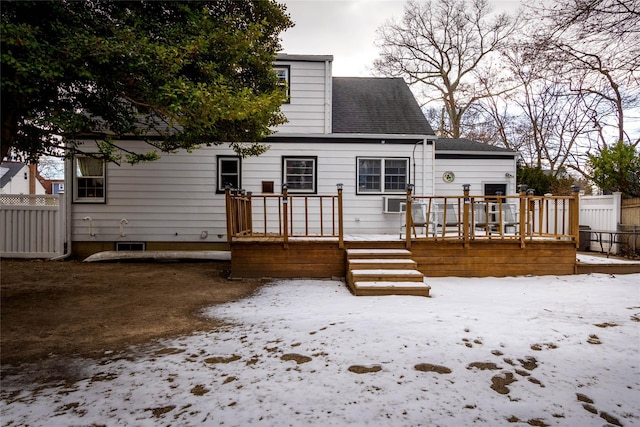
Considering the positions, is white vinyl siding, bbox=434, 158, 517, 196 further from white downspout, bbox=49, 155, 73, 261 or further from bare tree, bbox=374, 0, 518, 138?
white downspout, bbox=49, 155, 73, 261

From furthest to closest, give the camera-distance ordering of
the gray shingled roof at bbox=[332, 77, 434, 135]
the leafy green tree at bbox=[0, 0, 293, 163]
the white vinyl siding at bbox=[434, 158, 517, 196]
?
the white vinyl siding at bbox=[434, 158, 517, 196] → the gray shingled roof at bbox=[332, 77, 434, 135] → the leafy green tree at bbox=[0, 0, 293, 163]

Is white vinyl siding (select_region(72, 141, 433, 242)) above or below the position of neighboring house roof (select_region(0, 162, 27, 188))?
below

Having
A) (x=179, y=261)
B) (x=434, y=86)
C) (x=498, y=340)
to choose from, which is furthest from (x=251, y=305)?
(x=434, y=86)

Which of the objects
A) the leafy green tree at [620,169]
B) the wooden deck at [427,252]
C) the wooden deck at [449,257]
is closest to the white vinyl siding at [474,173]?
the leafy green tree at [620,169]

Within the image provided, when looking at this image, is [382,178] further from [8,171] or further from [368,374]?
[8,171]

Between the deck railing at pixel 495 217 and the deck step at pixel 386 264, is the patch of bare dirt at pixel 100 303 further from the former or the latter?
the deck railing at pixel 495 217

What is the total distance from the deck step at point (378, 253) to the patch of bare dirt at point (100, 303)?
1.66 m

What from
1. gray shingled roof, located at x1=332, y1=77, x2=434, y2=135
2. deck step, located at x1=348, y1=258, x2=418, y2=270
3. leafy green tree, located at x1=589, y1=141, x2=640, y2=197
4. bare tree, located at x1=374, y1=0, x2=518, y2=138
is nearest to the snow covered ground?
deck step, located at x1=348, y1=258, x2=418, y2=270

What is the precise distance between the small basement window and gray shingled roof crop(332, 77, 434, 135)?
5453mm

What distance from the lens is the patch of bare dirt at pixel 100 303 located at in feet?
11.1

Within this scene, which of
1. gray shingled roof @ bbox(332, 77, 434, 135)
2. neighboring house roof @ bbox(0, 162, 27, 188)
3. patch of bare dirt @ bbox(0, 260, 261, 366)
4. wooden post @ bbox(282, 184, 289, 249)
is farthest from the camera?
neighboring house roof @ bbox(0, 162, 27, 188)

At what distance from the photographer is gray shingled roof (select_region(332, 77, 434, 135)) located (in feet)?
29.9

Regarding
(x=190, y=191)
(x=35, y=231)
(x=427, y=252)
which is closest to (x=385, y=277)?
(x=427, y=252)

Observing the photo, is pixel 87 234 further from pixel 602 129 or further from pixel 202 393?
pixel 602 129
